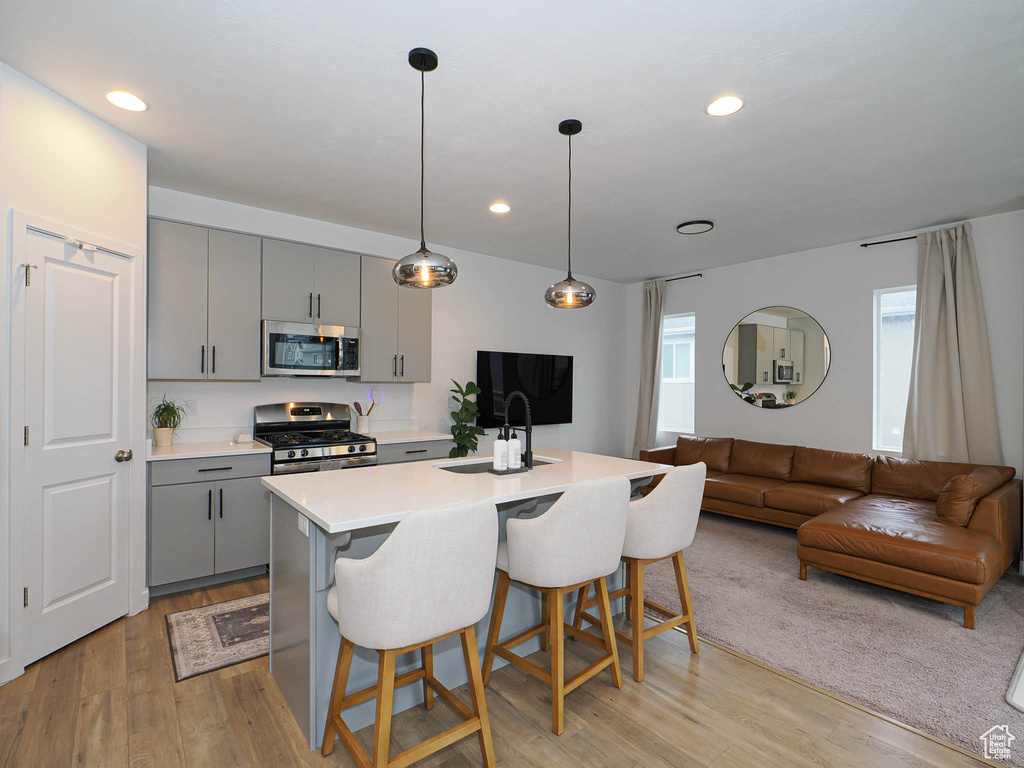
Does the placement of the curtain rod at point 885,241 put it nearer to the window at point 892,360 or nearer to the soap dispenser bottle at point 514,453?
the window at point 892,360

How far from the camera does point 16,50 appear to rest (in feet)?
7.20

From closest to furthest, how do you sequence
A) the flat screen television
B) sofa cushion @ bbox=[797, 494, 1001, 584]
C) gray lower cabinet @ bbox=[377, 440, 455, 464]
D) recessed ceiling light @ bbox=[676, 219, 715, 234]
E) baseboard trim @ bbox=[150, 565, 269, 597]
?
sofa cushion @ bbox=[797, 494, 1001, 584]
baseboard trim @ bbox=[150, 565, 269, 597]
gray lower cabinet @ bbox=[377, 440, 455, 464]
recessed ceiling light @ bbox=[676, 219, 715, 234]
the flat screen television

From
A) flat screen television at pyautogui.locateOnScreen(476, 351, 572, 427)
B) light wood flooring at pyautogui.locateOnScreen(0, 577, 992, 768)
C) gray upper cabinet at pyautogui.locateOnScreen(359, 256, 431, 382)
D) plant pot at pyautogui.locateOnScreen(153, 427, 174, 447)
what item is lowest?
light wood flooring at pyautogui.locateOnScreen(0, 577, 992, 768)

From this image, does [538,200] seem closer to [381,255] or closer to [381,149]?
[381,149]

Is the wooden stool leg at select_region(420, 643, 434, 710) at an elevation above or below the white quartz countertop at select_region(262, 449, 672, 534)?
below

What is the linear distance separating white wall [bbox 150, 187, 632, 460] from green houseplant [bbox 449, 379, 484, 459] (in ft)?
0.53

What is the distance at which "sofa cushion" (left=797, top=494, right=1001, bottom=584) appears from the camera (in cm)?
301

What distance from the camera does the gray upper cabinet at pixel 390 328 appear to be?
4434 mm

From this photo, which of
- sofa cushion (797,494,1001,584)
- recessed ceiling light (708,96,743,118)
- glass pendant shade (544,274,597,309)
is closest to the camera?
recessed ceiling light (708,96,743,118)

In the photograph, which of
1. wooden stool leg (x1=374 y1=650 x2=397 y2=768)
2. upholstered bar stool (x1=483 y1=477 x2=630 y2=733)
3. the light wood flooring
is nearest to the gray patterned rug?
the light wood flooring

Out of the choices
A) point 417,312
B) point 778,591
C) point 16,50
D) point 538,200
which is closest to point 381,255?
point 417,312

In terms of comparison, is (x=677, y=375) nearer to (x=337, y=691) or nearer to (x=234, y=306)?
(x=234, y=306)

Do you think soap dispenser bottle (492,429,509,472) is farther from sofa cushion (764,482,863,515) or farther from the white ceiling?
sofa cushion (764,482,863,515)

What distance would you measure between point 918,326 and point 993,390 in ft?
2.37
